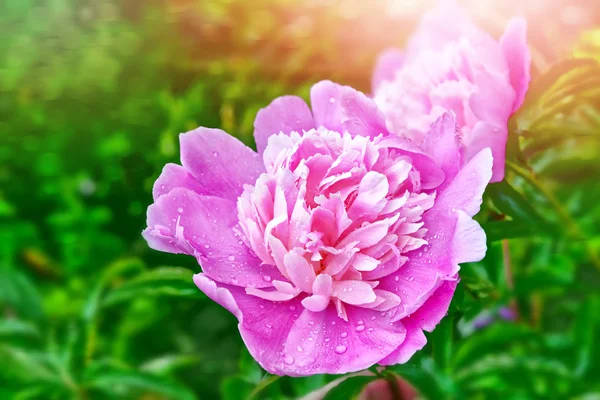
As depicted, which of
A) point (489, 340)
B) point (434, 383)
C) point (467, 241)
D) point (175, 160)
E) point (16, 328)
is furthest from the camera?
point (16, 328)

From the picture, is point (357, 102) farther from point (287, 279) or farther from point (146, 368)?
point (146, 368)

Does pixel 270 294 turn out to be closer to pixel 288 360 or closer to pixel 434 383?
pixel 288 360

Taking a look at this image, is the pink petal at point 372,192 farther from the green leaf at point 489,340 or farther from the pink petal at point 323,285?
the green leaf at point 489,340

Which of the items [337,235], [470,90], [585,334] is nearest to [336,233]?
[337,235]

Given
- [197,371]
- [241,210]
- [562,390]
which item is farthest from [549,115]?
[197,371]

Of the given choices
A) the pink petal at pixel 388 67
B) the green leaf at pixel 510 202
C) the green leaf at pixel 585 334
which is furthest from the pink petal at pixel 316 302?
the green leaf at pixel 585 334

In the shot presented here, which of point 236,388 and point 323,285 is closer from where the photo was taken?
point 323,285

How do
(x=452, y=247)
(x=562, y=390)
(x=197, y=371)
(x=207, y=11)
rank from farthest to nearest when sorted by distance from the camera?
1. (x=207, y=11)
2. (x=197, y=371)
3. (x=562, y=390)
4. (x=452, y=247)
